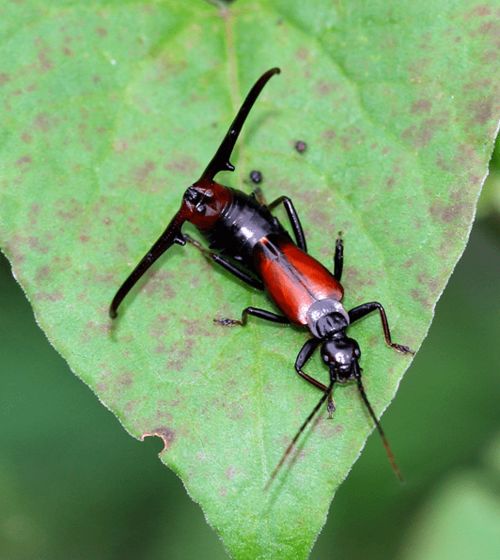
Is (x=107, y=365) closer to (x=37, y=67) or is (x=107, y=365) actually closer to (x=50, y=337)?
(x=50, y=337)

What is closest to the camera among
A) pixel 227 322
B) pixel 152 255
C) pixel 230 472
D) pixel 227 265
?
pixel 230 472

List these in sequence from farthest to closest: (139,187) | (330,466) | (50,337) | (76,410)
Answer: (76,410)
(139,187)
(50,337)
(330,466)

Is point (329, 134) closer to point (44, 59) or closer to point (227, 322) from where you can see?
point (227, 322)

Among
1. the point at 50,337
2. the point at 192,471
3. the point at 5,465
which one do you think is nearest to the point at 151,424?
→ the point at 192,471

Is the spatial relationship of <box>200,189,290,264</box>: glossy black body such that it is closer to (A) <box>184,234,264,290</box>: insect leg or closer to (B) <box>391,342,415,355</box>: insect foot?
(A) <box>184,234,264,290</box>: insect leg

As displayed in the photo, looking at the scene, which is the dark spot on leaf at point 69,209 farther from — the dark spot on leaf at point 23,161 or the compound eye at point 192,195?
the compound eye at point 192,195

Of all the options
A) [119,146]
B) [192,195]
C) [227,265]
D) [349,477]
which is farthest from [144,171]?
[349,477]
